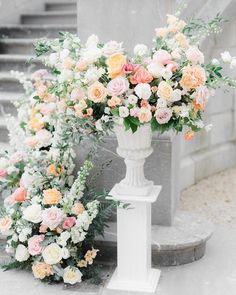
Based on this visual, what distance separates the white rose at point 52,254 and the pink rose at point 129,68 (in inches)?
43.2

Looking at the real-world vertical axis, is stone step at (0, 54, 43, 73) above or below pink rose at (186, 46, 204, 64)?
above

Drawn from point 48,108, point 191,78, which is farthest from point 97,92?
point 48,108

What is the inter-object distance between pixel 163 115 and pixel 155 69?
8.9 inches

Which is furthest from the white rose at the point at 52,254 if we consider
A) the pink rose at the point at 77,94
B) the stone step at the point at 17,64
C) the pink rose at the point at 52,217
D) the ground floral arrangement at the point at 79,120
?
the stone step at the point at 17,64

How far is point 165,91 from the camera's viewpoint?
275cm

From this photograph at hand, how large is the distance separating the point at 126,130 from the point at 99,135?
1.09 ft

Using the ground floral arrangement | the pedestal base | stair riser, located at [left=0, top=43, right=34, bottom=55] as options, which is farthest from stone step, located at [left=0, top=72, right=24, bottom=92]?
the pedestal base

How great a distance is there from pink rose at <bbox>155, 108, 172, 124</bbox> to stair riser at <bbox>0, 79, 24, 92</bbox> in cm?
245

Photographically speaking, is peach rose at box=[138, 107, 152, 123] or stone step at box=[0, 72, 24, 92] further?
stone step at box=[0, 72, 24, 92]

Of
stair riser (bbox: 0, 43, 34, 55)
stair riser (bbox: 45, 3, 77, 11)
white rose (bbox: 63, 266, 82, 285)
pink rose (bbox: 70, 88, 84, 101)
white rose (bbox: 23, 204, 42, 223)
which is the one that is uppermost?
stair riser (bbox: 45, 3, 77, 11)

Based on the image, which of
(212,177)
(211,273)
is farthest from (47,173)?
(212,177)

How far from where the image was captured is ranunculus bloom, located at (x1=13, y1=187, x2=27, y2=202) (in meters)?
3.35

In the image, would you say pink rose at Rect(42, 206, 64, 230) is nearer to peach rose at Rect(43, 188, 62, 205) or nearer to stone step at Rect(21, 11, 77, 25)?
peach rose at Rect(43, 188, 62, 205)

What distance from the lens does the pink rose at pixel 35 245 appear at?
10.7 feet
